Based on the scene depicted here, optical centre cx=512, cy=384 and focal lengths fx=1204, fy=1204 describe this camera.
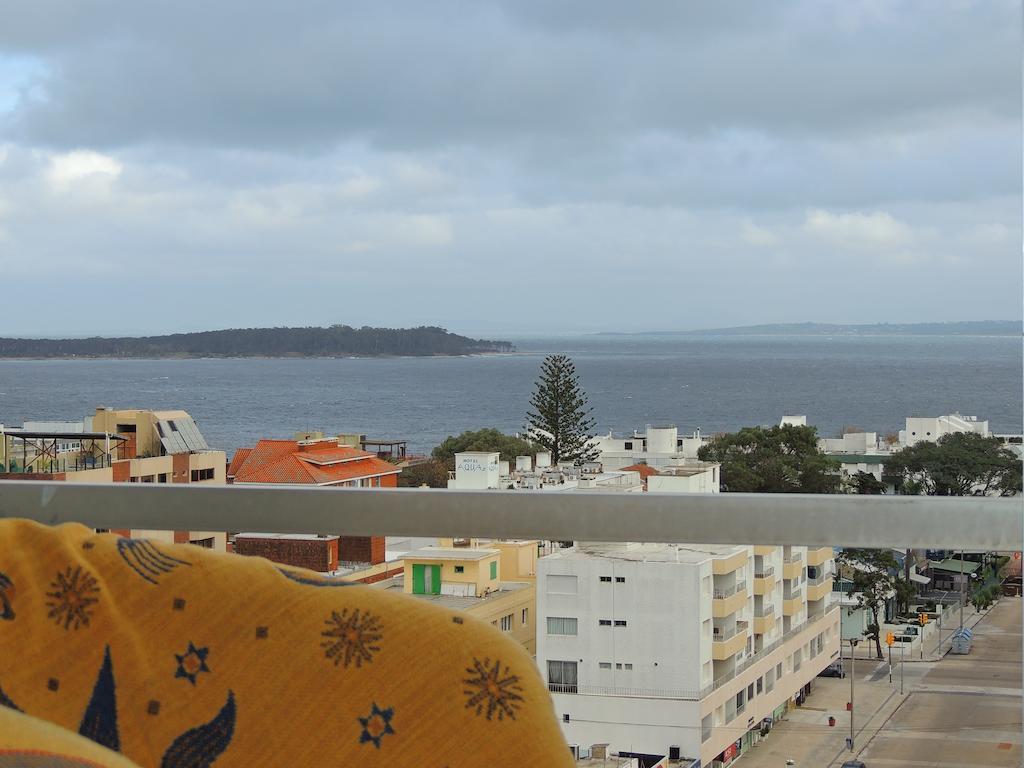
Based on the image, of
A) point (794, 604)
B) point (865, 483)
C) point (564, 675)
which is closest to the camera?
point (564, 675)

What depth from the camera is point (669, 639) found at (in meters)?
1.37

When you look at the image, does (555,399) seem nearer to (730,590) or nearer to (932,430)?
(932,430)

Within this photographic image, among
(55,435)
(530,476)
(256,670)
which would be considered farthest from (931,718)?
(55,435)

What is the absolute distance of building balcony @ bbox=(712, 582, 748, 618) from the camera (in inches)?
55.1

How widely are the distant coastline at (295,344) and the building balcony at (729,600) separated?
26.2 feet

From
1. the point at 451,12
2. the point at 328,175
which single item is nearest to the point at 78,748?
the point at 451,12

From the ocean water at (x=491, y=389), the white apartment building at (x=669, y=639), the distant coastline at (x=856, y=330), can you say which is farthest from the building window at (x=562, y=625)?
the ocean water at (x=491, y=389)

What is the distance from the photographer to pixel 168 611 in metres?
0.49

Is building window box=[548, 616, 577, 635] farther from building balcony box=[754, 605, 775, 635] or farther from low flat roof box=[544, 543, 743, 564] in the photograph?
building balcony box=[754, 605, 775, 635]

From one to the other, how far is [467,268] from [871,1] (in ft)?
7.78

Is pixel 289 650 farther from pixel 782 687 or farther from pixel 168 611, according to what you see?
pixel 782 687

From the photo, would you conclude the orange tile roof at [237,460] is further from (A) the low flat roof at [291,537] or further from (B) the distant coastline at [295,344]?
(B) the distant coastline at [295,344]

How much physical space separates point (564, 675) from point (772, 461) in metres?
0.85

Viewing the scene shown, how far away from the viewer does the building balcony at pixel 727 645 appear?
1.39 m
